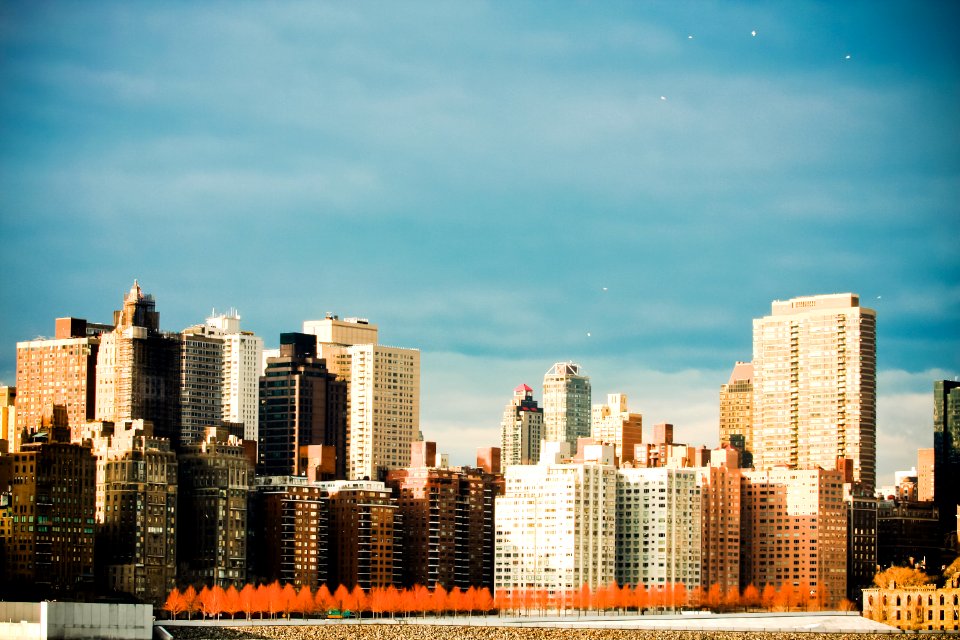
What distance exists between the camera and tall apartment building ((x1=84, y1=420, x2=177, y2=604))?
169 m

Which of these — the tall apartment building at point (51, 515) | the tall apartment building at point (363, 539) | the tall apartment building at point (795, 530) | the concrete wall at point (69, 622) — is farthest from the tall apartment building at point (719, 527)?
the concrete wall at point (69, 622)

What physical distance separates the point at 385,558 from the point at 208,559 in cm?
1725

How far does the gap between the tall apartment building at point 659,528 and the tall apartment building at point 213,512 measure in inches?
1305

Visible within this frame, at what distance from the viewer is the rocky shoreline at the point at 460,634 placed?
14988 cm

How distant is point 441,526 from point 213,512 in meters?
23.2

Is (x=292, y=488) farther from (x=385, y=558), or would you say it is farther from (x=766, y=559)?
Answer: (x=766, y=559)

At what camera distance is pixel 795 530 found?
195 metres

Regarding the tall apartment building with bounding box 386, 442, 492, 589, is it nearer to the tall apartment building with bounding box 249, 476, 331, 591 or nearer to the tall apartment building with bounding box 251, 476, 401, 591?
the tall apartment building with bounding box 251, 476, 401, 591

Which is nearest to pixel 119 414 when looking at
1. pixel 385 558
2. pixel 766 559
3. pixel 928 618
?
pixel 385 558

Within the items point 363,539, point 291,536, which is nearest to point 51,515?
point 291,536

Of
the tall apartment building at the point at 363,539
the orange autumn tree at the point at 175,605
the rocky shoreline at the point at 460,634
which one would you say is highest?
the tall apartment building at the point at 363,539

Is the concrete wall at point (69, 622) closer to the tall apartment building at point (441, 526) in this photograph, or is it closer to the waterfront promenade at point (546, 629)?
the waterfront promenade at point (546, 629)

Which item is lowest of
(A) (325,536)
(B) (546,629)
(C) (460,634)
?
(C) (460,634)

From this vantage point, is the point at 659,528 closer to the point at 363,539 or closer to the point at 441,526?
the point at 441,526
